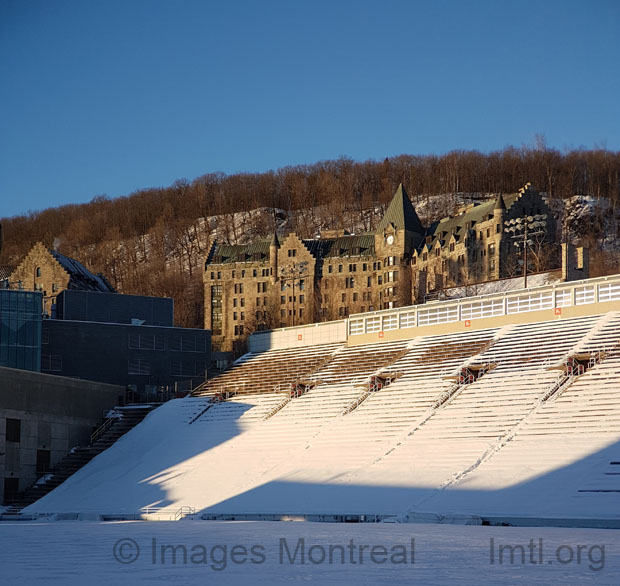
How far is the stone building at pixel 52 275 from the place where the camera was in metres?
110

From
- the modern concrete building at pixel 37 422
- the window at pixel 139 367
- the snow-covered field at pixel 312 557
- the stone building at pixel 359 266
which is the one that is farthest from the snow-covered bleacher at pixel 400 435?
the stone building at pixel 359 266

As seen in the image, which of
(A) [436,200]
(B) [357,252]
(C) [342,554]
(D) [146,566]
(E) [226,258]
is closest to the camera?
(D) [146,566]

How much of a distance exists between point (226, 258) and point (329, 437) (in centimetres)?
10479

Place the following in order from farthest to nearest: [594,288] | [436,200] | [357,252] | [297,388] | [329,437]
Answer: [436,200], [357,252], [297,388], [594,288], [329,437]

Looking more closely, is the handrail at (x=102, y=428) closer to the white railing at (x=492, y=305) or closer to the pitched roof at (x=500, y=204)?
the white railing at (x=492, y=305)

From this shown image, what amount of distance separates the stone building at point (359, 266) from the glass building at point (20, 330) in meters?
62.3

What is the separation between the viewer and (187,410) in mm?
60406

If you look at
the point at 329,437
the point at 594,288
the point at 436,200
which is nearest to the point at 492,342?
the point at 594,288

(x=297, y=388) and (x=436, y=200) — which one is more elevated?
(x=436, y=200)

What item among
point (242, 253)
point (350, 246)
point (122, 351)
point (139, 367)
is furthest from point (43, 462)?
point (242, 253)

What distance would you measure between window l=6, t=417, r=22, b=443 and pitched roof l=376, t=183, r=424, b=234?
8982 cm

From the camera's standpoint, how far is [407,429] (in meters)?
47.3

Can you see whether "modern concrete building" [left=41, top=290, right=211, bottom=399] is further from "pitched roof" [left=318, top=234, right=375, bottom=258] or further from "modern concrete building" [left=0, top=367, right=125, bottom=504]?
"pitched roof" [left=318, top=234, right=375, bottom=258]

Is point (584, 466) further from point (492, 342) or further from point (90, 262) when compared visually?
point (90, 262)
